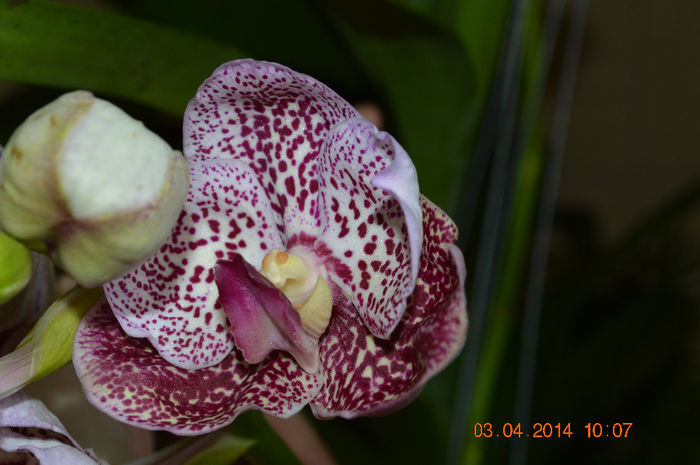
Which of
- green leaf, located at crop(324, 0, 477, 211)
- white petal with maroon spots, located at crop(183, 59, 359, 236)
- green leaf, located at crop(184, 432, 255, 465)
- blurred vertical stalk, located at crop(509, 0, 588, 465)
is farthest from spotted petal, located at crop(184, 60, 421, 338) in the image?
blurred vertical stalk, located at crop(509, 0, 588, 465)

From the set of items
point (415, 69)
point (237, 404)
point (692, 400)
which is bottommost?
point (692, 400)

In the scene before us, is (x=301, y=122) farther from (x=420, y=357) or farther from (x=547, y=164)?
(x=547, y=164)

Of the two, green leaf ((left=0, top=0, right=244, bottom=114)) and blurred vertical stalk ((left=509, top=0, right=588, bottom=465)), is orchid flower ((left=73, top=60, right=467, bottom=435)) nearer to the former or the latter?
green leaf ((left=0, top=0, right=244, bottom=114))

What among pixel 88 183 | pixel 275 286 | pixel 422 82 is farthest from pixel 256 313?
pixel 422 82

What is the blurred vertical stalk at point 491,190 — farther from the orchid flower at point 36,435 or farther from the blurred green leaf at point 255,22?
the orchid flower at point 36,435

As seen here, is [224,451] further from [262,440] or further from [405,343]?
[405,343]

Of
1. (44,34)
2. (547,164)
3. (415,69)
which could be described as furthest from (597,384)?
(44,34)
